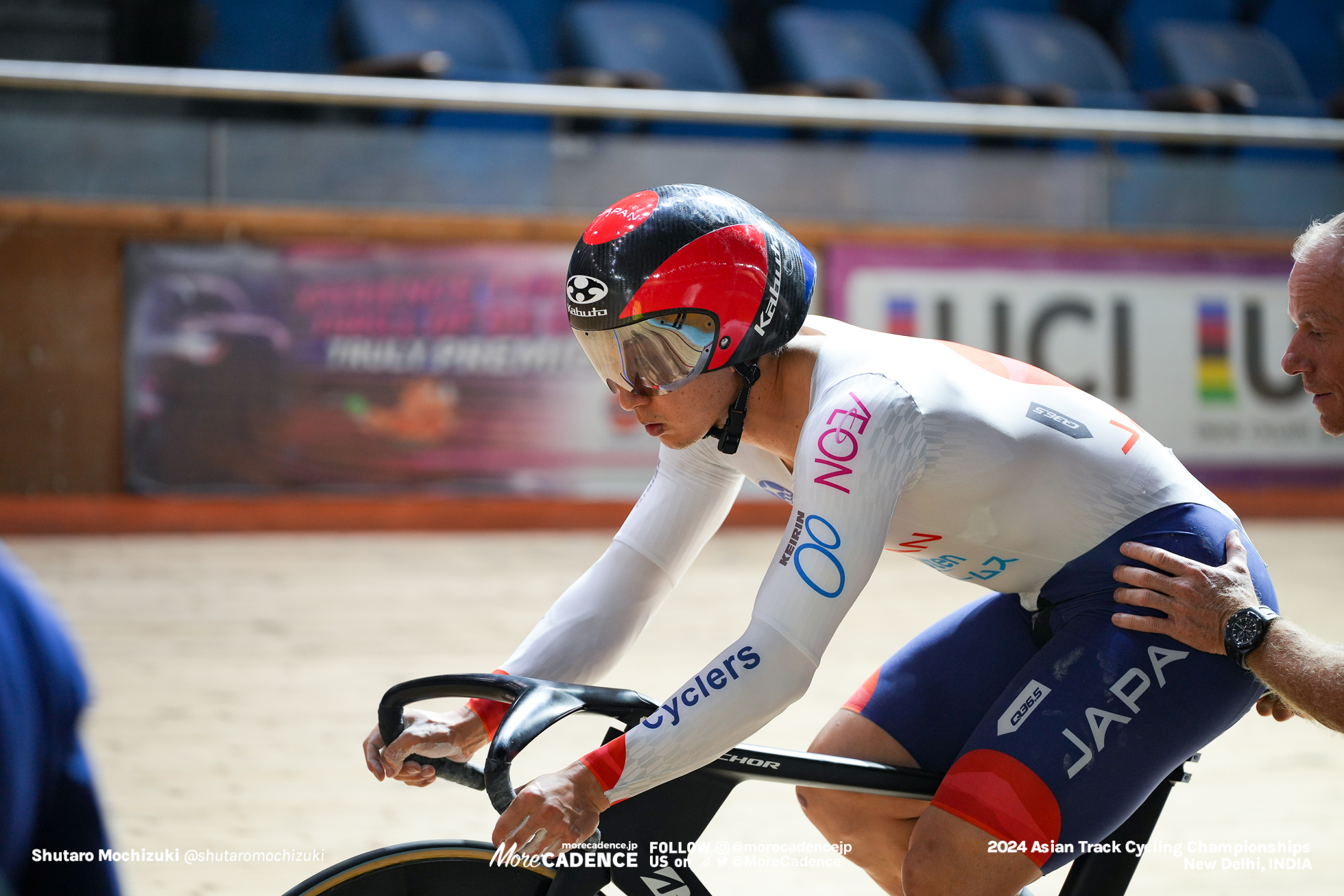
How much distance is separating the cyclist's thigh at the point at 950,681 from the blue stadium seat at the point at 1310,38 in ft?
Answer: 32.9

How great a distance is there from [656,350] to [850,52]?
297 inches

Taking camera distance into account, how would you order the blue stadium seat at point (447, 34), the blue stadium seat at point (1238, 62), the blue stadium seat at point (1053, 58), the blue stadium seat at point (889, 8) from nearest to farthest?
the blue stadium seat at point (447, 34)
the blue stadium seat at point (1053, 58)
the blue stadium seat at point (1238, 62)
the blue stadium seat at point (889, 8)

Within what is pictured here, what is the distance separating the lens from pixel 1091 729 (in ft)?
5.25

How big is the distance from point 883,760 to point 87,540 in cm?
571

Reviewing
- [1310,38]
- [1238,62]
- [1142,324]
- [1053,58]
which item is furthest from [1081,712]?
[1310,38]

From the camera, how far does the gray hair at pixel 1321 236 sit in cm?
164

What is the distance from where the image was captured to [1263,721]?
3.85 meters

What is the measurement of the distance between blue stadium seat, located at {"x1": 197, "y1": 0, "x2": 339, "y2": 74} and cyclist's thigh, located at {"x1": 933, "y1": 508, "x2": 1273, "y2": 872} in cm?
730

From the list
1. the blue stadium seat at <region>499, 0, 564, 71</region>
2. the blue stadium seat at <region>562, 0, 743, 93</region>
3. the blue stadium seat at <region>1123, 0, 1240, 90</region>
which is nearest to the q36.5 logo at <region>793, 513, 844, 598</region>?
the blue stadium seat at <region>562, 0, 743, 93</region>

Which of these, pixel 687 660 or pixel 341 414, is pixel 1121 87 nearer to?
pixel 341 414

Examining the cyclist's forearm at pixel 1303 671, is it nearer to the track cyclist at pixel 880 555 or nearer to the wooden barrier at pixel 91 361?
the track cyclist at pixel 880 555

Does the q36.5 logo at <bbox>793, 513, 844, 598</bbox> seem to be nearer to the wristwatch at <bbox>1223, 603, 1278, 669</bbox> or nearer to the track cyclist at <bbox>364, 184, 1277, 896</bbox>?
the track cyclist at <bbox>364, 184, 1277, 896</bbox>

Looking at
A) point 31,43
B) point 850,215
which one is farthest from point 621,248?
point 31,43

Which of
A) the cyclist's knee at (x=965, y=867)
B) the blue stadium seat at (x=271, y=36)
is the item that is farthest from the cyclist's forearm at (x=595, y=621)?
the blue stadium seat at (x=271, y=36)
